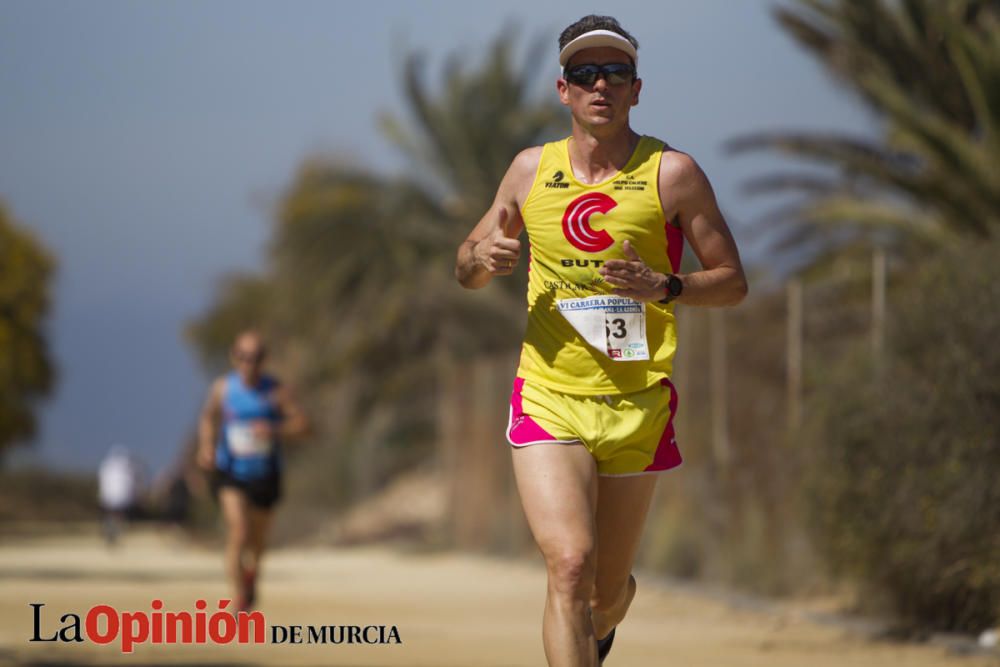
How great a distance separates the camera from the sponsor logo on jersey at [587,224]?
642 cm

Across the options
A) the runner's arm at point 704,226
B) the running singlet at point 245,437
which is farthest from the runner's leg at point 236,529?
the runner's arm at point 704,226

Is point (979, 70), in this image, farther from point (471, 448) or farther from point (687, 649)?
point (471, 448)

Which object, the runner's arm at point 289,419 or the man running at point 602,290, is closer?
the man running at point 602,290

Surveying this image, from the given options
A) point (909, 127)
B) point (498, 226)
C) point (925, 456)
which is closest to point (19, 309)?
point (909, 127)

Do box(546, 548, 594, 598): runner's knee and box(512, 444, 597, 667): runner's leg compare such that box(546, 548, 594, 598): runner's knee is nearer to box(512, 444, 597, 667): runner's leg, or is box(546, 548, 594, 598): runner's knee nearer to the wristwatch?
box(512, 444, 597, 667): runner's leg

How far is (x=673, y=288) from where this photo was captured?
20.5ft

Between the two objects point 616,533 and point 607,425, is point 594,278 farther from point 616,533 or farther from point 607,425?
point 616,533

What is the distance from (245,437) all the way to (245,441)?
4 centimetres

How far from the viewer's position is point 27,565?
23469 mm

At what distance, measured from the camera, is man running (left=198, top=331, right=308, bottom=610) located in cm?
1320

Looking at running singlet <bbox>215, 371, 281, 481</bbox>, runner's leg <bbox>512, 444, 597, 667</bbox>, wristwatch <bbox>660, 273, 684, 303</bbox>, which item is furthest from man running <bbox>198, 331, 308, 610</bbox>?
wristwatch <bbox>660, 273, 684, 303</bbox>

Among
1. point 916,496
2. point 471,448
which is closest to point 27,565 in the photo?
point 471,448

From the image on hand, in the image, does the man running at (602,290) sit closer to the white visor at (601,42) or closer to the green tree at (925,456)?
the white visor at (601,42)

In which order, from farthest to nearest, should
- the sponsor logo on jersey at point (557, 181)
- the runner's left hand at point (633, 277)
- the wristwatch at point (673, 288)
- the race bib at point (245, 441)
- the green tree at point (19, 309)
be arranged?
the green tree at point (19, 309), the race bib at point (245, 441), the sponsor logo on jersey at point (557, 181), the wristwatch at point (673, 288), the runner's left hand at point (633, 277)
